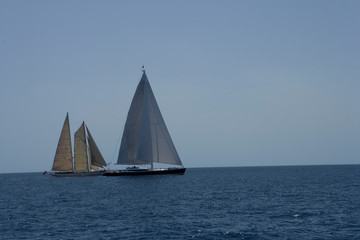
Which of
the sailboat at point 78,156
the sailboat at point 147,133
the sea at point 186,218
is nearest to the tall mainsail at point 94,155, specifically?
the sailboat at point 78,156

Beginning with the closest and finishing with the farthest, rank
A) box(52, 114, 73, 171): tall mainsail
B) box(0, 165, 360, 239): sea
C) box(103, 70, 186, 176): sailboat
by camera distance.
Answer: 1. box(0, 165, 360, 239): sea
2. box(103, 70, 186, 176): sailboat
3. box(52, 114, 73, 171): tall mainsail

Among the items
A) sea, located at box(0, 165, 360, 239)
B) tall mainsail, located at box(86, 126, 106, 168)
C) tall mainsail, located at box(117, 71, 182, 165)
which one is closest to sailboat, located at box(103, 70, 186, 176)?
tall mainsail, located at box(117, 71, 182, 165)

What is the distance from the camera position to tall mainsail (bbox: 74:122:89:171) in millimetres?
105562

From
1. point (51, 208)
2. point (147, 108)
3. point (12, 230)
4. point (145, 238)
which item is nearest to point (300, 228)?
point (145, 238)

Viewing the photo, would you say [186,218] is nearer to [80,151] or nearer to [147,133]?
[147,133]

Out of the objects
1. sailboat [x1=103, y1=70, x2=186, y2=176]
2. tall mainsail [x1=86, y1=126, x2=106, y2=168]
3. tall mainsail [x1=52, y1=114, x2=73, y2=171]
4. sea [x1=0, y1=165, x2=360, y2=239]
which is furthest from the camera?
tall mainsail [x1=86, y1=126, x2=106, y2=168]

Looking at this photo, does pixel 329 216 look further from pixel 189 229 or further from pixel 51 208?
pixel 51 208

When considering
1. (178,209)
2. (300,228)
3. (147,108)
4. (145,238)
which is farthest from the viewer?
(147,108)

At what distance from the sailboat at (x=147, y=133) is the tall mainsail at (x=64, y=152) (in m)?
20.0

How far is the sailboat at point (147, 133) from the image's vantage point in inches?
3649

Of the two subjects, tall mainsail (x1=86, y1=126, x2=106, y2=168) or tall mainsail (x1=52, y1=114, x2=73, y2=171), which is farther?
tall mainsail (x1=86, y1=126, x2=106, y2=168)

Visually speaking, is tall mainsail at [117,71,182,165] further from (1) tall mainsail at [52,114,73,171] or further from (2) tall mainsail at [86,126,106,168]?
(1) tall mainsail at [52,114,73,171]

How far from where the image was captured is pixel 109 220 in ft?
131

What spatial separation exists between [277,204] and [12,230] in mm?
32143
